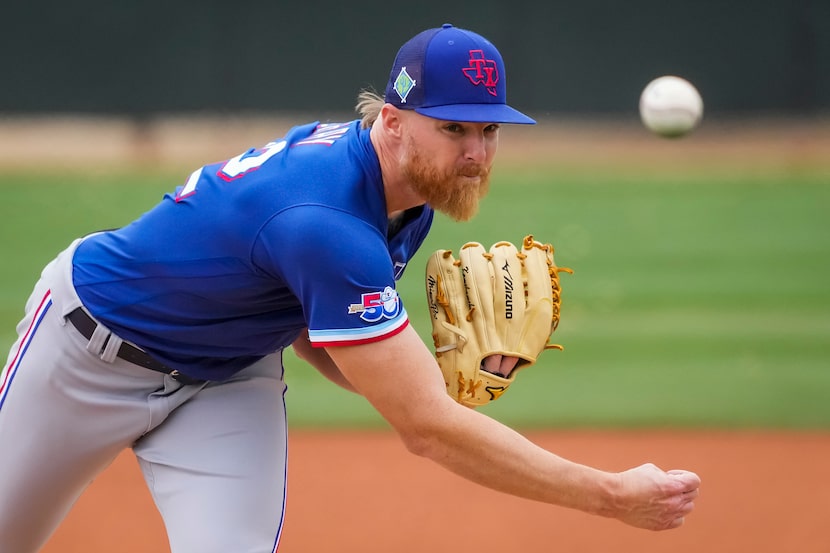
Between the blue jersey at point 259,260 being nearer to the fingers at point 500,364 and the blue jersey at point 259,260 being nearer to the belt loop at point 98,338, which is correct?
the belt loop at point 98,338

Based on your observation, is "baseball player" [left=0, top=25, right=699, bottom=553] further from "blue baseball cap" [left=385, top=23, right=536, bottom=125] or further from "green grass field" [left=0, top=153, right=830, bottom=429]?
"green grass field" [left=0, top=153, right=830, bottom=429]

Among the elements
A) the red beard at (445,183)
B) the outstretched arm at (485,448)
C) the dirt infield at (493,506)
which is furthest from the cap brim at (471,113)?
the dirt infield at (493,506)

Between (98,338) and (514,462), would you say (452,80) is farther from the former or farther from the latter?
(98,338)

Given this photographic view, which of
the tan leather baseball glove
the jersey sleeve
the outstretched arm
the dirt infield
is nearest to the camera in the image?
the jersey sleeve

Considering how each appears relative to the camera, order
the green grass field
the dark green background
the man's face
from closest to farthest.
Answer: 1. the man's face
2. the green grass field
3. the dark green background

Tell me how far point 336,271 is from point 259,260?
28 centimetres

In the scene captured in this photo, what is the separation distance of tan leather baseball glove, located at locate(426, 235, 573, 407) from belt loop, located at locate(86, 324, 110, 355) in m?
1.02

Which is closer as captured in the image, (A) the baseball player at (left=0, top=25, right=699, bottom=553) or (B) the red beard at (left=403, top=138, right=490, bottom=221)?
(A) the baseball player at (left=0, top=25, right=699, bottom=553)

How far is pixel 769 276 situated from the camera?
10.6 metres

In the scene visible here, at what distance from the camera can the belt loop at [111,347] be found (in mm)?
3402


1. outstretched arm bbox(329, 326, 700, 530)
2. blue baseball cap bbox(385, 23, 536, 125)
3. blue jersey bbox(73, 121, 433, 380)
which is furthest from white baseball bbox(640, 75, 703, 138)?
outstretched arm bbox(329, 326, 700, 530)

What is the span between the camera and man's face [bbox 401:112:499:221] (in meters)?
3.14

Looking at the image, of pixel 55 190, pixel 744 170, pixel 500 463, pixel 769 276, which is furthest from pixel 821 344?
pixel 55 190

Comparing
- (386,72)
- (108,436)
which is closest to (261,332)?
(108,436)
